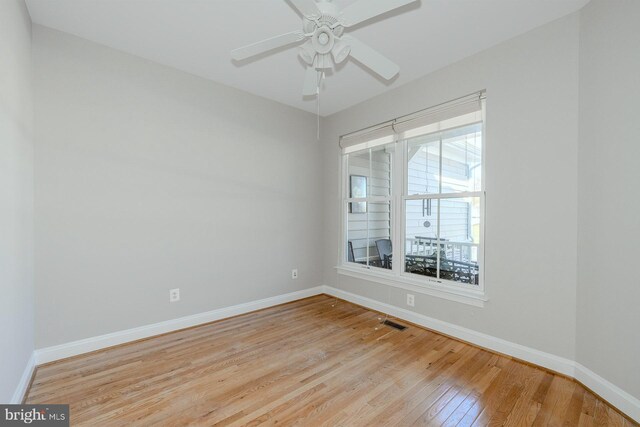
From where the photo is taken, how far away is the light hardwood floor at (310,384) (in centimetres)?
174

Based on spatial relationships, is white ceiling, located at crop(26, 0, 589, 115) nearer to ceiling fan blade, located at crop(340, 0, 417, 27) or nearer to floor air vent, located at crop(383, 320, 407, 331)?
ceiling fan blade, located at crop(340, 0, 417, 27)

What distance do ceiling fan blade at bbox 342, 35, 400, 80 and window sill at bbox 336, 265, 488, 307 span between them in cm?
212

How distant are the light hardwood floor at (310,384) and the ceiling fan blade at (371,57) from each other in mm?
2123

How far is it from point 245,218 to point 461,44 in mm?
2851

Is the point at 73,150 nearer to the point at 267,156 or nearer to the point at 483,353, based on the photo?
the point at 267,156

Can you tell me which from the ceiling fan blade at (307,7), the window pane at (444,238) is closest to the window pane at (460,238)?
the window pane at (444,238)

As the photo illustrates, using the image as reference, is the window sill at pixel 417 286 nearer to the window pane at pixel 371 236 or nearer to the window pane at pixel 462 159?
the window pane at pixel 371 236

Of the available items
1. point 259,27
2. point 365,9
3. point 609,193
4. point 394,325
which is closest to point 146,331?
point 394,325

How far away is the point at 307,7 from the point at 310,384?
2.35 meters

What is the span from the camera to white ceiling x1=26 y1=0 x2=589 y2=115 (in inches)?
82.4

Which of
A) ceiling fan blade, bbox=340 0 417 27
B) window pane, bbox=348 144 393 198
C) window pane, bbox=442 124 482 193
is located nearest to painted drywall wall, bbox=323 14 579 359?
window pane, bbox=442 124 482 193

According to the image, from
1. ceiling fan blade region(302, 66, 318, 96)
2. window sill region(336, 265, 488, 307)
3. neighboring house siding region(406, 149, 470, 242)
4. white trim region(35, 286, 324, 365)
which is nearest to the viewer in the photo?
ceiling fan blade region(302, 66, 318, 96)

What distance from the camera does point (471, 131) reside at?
9.21 feet

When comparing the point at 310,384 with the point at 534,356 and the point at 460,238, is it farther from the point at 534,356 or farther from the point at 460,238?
the point at 460,238
